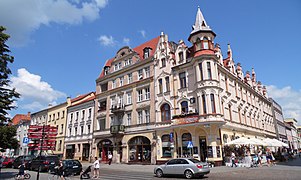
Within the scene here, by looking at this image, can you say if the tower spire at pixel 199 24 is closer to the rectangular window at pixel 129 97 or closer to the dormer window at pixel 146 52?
the dormer window at pixel 146 52

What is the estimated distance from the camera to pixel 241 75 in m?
39.7

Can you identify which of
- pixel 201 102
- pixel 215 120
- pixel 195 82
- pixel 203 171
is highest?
pixel 195 82

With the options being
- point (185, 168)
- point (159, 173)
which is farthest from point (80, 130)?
point (185, 168)

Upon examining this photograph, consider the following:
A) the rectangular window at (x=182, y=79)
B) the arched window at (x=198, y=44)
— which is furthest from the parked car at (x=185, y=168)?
the arched window at (x=198, y=44)

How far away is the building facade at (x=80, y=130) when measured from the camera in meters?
41.9

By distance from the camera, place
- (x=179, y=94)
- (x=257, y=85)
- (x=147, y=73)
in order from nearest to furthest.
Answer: (x=179, y=94), (x=147, y=73), (x=257, y=85)

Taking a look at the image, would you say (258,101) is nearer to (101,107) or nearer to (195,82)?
(195,82)

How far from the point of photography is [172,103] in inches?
1216

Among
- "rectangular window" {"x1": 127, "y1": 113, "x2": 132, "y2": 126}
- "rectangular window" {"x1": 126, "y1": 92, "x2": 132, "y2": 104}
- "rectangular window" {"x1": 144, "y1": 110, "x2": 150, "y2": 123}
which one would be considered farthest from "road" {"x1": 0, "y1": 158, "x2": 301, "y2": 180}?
"rectangular window" {"x1": 126, "y1": 92, "x2": 132, "y2": 104}

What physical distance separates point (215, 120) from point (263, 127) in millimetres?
25640

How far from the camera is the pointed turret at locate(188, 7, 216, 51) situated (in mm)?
29391

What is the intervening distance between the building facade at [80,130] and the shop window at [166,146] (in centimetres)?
1613

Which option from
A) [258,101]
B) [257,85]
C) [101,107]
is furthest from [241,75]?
[101,107]

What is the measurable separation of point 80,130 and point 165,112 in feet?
67.3
